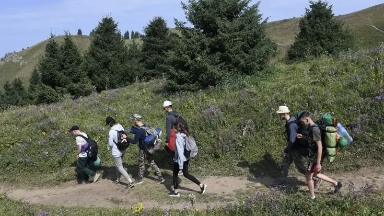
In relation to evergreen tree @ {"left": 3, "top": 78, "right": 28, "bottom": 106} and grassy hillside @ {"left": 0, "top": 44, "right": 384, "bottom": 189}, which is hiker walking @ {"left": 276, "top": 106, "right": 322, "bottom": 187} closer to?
grassy hillside @ {"left": 0, "top": 44, "right": 384, "bottom": 189}

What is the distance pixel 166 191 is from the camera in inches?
368

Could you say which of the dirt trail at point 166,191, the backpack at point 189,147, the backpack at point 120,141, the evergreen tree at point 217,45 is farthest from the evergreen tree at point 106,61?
the backpack at point 189,147

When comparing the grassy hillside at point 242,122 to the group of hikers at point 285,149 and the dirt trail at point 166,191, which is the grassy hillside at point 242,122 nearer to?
the dirt trail at point 166,191

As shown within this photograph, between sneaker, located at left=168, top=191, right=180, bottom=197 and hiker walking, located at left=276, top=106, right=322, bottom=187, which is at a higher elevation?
hiker walking, located at left=276, top=106, right=322, bottom=187

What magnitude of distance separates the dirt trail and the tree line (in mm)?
6509

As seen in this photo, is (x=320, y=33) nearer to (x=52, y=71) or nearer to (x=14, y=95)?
(x=52, y=71)

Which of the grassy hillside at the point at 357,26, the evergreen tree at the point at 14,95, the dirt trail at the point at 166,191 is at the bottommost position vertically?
the evergreen tree at the point at 14,95

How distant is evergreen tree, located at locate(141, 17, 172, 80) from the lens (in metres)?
30.3

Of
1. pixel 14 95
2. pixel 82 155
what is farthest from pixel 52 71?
pixel 14 95

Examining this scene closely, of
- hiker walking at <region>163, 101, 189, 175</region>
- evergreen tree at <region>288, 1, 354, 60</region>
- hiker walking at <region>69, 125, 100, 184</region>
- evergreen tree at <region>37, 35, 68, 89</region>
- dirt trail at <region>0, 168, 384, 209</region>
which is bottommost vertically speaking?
dirt trail at <region>0, 168, 384, 209</region>

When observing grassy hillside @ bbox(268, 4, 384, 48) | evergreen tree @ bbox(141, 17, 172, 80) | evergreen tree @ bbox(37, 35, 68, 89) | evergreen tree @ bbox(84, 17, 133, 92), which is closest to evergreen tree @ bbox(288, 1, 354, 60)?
evergreen tree @ bbox(141, 17, 172, 80)

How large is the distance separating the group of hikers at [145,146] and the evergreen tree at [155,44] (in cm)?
1913

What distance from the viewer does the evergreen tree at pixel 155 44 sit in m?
30.3

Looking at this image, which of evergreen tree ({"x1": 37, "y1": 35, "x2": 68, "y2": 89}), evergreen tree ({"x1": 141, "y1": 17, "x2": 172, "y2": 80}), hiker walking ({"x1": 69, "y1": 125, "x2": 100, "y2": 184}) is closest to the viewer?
hiker walking ({"x1": 69, "y1": 125, "x2": 100, "y2": 184})
